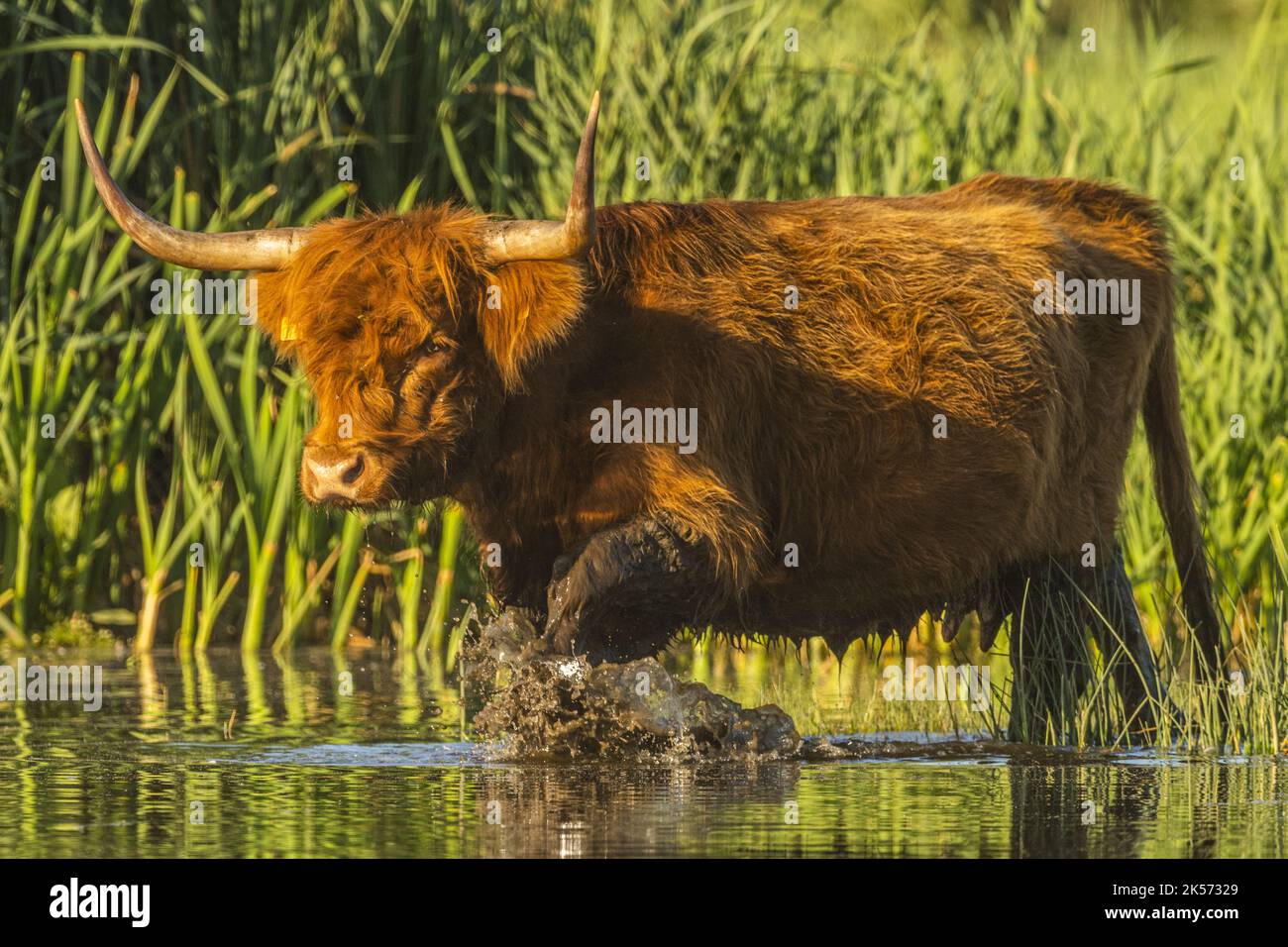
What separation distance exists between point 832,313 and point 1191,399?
2623 mm

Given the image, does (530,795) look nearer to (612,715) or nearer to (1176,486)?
(612,715)

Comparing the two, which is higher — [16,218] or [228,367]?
[16,218]

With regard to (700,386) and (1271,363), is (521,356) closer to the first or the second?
(700,386)

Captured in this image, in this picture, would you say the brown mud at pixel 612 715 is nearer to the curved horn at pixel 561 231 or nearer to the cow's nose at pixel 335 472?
the cow's nose at pixel 335 472

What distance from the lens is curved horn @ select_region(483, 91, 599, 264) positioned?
16.3 feet

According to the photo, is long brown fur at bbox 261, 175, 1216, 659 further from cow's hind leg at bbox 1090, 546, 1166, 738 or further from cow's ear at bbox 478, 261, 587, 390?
cow's hind leg at bbox 1090, 546, 1166, 738

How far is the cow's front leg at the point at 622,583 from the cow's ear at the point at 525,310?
47 cm

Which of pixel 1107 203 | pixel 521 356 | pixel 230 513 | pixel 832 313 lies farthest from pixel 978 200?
pixel 230 513

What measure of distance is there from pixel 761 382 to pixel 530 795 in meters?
1.29

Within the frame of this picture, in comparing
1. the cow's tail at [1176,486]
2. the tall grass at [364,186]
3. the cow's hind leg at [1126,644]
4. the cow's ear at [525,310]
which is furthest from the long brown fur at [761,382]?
the tall grass at [364,186]

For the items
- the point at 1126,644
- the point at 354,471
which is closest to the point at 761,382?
the point at 354,471

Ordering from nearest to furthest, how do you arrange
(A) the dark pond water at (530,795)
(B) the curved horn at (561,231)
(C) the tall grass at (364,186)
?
(A) the dark pond water at (530,795) → (B) the curved horn at (561,231) → (C) the tall grass at (364,186)

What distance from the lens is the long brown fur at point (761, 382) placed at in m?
5.34
